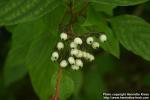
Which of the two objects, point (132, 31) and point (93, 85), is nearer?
point (132, 31)

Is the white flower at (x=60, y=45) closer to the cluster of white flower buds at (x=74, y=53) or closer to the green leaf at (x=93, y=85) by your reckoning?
the cluster of white flower buds at (x=74, y=53)

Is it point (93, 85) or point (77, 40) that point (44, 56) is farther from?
point (93, 85)

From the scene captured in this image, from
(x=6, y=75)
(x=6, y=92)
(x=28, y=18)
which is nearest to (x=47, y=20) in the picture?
(x=28, y=18)

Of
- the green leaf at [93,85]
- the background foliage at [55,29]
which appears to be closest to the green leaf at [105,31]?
the background foliage at [55,29]

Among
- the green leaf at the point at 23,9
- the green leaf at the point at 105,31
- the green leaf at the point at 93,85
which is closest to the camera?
the green leaf at the point at 23,9

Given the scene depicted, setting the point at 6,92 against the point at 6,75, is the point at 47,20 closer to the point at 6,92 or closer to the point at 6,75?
the point at 6,75

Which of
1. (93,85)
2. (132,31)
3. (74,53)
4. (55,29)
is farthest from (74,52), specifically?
(93,85)

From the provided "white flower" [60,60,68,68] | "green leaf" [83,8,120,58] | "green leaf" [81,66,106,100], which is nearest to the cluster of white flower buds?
"white flower" [60,60,68,68]
